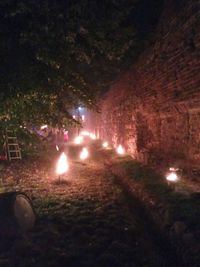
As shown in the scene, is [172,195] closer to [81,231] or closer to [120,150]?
[81,231]

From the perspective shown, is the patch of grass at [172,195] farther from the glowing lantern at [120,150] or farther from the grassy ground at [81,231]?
the glowing lantern at [120,150]

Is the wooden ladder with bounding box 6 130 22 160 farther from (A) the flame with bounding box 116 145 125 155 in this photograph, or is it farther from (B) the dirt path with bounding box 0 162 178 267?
(A) the flame with bounding box 116 145 125 155

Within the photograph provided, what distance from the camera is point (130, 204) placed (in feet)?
26.1

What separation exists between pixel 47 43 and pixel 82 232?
4.09 m

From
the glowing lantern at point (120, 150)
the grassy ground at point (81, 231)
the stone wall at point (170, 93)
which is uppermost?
the stone wall at point (170, 93)

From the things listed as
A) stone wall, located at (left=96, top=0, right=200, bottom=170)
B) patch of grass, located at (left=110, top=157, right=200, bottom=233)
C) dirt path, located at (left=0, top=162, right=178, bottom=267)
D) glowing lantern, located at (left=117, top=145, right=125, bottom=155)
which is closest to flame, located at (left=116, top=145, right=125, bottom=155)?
glowing lantern, located at (left=117, top=145, right=125, bottom=155)

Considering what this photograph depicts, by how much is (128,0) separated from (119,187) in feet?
17.6

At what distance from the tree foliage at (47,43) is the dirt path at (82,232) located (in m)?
2.60

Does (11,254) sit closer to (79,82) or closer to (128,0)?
(79,82)

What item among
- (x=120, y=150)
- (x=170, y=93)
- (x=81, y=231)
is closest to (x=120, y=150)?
(x=120, y=150)

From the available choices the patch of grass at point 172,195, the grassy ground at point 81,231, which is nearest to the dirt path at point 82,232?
the grassy ground at point 81,231

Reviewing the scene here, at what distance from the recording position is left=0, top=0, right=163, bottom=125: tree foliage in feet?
23.4

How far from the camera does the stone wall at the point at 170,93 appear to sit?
796 centimetres

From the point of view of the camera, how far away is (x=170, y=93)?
9484 mm
